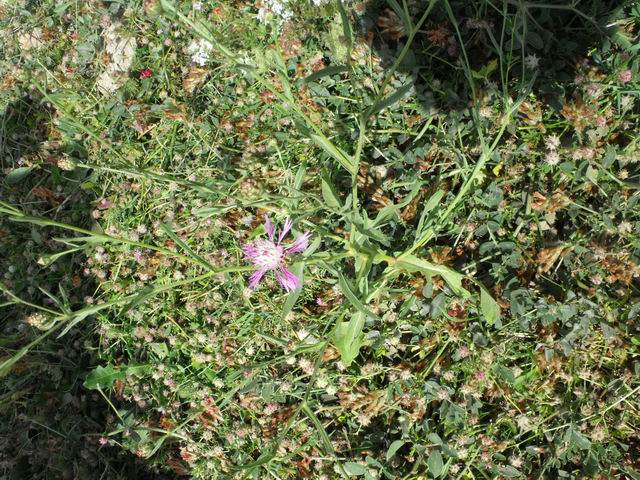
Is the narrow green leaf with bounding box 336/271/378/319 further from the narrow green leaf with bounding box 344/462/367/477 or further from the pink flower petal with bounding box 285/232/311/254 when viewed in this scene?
the narrow green leaf with bounding box 344/462/367/477

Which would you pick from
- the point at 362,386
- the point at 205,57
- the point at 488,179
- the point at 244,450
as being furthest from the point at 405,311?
the point at 205,57

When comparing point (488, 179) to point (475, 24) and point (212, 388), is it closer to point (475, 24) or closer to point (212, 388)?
point (475, 24)

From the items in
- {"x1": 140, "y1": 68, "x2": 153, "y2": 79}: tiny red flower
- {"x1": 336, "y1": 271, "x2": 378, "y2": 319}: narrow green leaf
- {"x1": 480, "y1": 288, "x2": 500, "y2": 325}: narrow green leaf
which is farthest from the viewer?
{"x1": 140, "y1": 68, "x2": 153, "y2": 79}: tiny red flower

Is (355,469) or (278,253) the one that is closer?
(278,253)

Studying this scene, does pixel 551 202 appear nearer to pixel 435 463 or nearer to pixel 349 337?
pixel 349 337

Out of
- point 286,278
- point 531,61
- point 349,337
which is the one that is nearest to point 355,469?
point 349,337

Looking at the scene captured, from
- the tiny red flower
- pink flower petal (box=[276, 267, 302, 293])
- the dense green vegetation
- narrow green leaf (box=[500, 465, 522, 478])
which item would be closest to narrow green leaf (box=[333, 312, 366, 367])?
the dense green vegetation

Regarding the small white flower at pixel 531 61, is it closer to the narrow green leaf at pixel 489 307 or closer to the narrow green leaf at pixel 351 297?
the narrow green leaf at pixel 489 307
